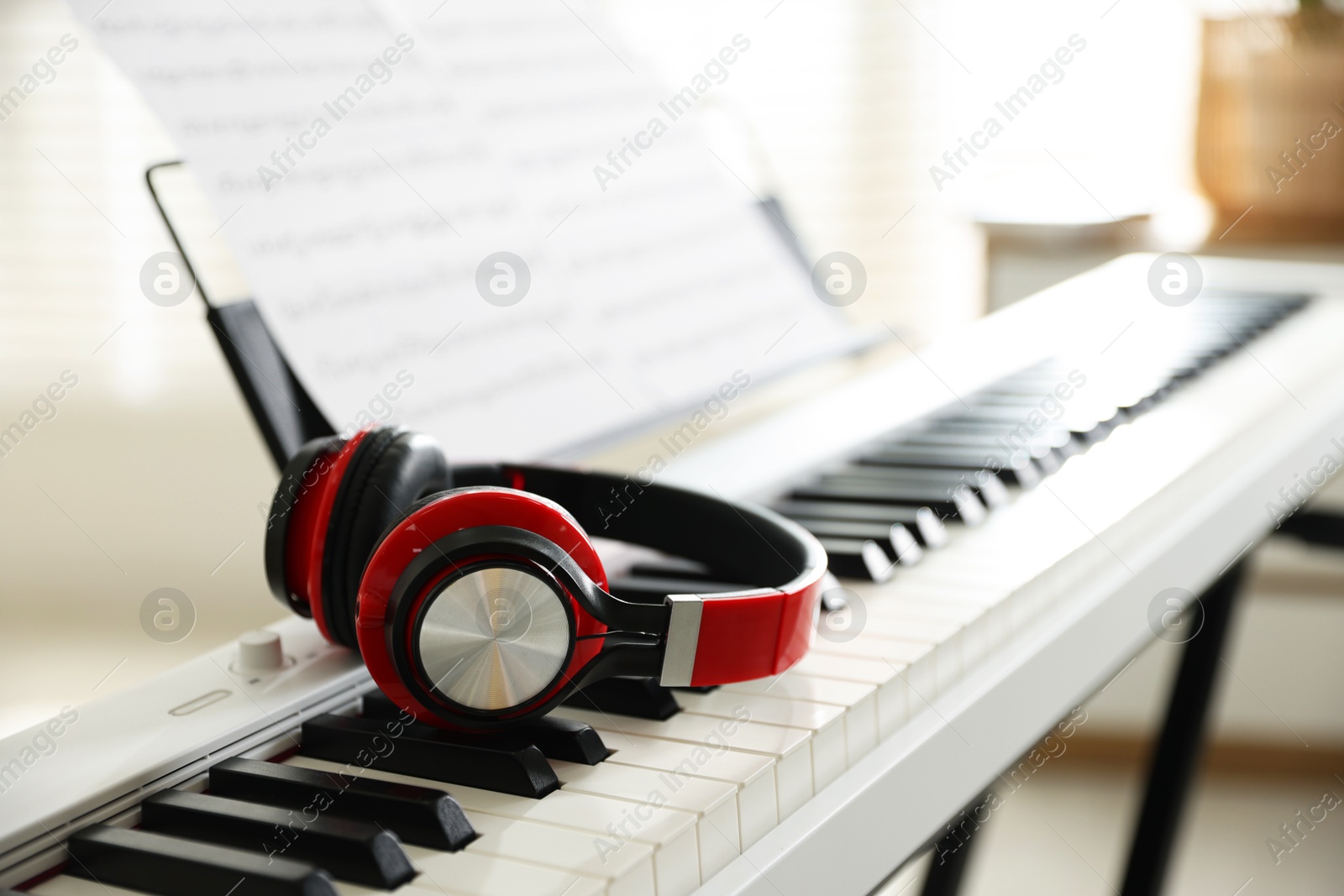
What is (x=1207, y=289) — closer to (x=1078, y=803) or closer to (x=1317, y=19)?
(x=1317, y=19)

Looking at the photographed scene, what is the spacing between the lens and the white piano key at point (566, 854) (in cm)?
43

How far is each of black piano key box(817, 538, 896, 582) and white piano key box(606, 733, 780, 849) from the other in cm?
24

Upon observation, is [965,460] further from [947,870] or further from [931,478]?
[947,870]

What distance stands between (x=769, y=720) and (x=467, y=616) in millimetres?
157

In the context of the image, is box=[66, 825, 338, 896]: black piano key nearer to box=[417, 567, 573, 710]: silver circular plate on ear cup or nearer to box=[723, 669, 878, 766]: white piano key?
box=[417, 567, 573, 710]: silver circular plate on ear cup

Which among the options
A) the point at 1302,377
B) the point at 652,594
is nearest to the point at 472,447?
the point at 652,594

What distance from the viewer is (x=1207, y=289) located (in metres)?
1.74

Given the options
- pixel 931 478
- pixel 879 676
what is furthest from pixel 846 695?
pixel 931 478

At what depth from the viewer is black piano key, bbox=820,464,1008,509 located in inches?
34.2

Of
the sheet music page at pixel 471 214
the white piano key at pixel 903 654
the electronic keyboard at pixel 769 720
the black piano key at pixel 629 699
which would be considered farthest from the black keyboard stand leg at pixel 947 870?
the black piano key at pixel 629 699

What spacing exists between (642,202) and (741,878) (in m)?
0.67

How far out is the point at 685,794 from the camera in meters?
0.48

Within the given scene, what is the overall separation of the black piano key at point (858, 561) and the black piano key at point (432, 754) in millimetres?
292

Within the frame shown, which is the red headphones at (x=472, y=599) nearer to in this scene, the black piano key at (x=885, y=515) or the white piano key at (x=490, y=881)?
the white piano key at (x=490, y=881)
